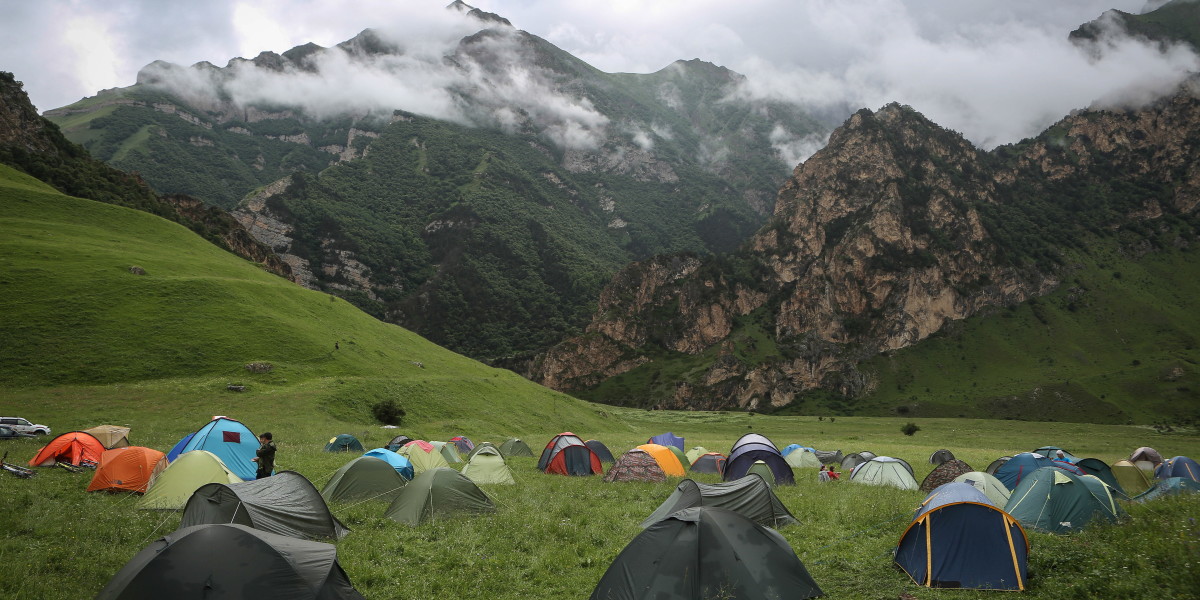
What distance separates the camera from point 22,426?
31891mm

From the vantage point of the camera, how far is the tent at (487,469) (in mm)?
24292

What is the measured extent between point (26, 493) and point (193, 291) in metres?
47.6

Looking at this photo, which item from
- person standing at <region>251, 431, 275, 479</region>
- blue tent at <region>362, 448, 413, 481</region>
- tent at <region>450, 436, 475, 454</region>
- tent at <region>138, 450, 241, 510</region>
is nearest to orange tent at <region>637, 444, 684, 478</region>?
blue tent at <region>362, 448, 413, 481</region>

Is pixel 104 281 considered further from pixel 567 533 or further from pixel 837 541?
pixel 837 541

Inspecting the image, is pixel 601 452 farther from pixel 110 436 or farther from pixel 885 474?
pixel 110 436

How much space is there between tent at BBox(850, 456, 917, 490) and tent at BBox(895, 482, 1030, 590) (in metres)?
17.0

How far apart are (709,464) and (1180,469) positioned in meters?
21.9

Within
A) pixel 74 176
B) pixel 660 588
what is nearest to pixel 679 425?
pixel 660 588

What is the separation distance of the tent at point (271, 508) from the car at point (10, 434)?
27502mm

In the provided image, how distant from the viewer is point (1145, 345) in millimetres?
156625

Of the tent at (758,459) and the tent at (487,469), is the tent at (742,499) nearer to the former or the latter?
the tent at (487,469)

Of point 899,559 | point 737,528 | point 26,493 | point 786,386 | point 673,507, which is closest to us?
point 737,528

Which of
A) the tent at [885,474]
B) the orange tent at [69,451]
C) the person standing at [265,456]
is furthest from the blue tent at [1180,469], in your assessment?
the orange tent at [69,451]

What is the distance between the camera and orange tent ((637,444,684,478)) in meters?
26.8
